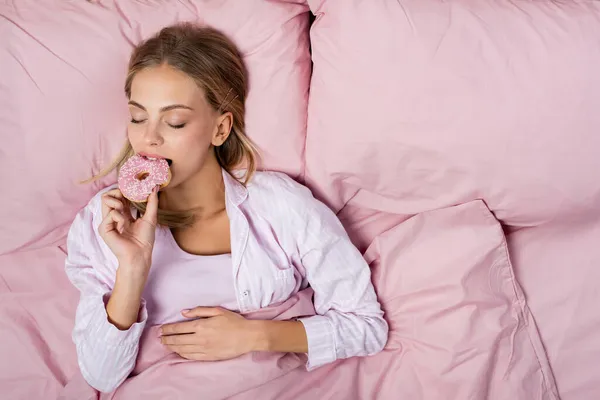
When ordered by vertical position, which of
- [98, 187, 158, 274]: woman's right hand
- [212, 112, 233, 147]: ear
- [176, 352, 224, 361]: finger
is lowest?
[176, 352, 224, 361]: finger

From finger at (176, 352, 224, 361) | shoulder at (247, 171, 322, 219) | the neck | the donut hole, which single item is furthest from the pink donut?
finger at (176, 352, 224, 361)

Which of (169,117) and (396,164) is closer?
(169,117)

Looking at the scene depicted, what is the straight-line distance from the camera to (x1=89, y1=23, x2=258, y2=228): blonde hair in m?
1.21

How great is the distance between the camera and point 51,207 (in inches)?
54.0

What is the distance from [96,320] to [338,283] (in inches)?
19.3

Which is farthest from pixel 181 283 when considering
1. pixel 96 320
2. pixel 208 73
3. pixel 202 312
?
pixel 208 73

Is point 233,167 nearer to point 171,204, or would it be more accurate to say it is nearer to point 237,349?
point 171,204

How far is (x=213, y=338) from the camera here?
1200 millimetres

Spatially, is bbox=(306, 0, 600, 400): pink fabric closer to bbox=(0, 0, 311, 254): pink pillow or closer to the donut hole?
bbox=(0, 0, 311, 254): pink pillow

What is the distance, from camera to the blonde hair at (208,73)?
1.21 metres

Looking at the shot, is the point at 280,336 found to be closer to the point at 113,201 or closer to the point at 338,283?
the point at 338,283

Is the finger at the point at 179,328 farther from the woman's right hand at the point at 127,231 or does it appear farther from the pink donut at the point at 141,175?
the pink donut at the point at 141,175

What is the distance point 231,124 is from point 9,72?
48 centimetres

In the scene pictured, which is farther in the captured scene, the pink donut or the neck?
the neck
